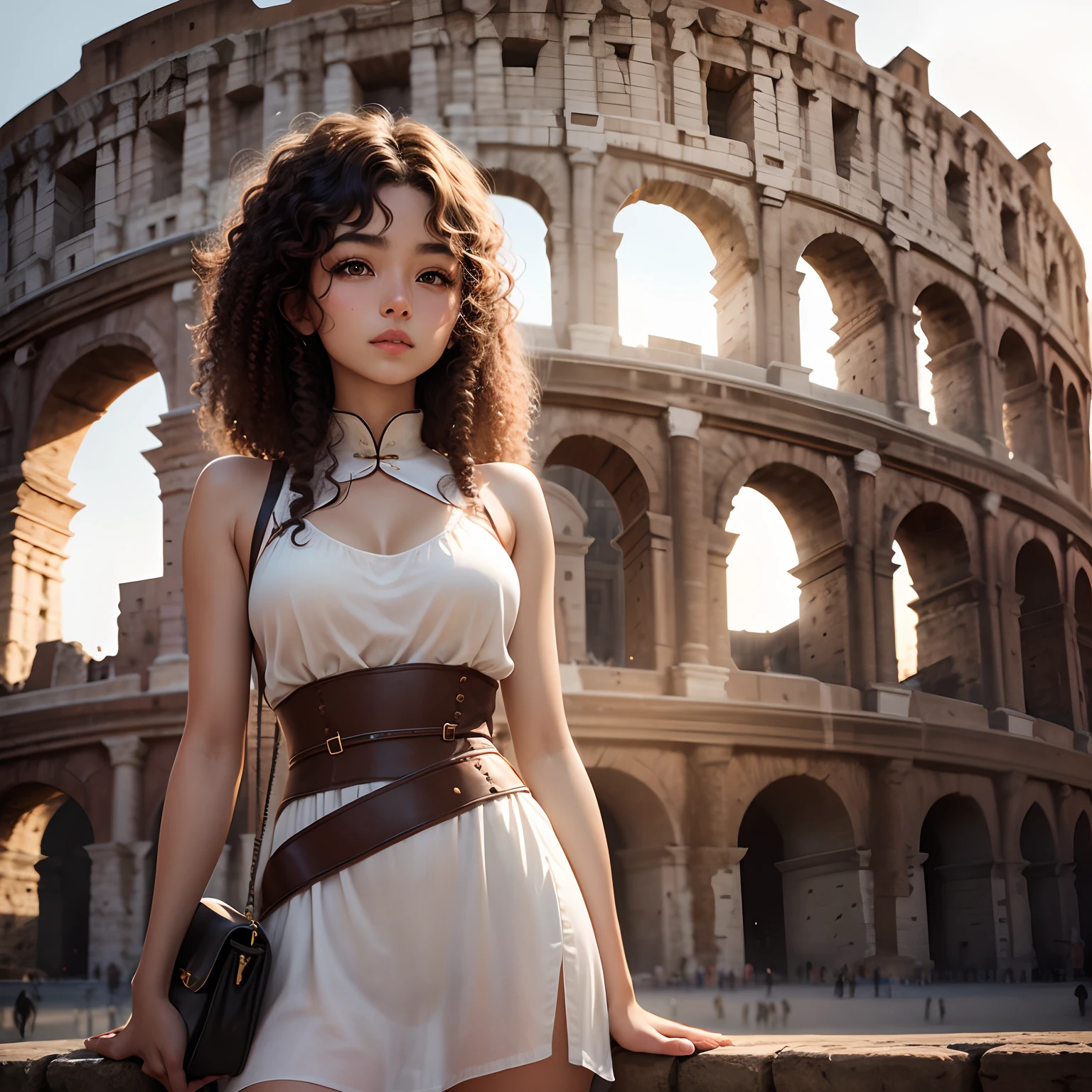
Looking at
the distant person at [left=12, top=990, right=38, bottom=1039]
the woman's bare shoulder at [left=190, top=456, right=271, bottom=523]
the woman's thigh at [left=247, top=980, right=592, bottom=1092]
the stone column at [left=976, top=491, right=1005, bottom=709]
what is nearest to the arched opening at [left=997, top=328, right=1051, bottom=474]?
the stone column at [left=976, top=491, right=1005, bottom=709]

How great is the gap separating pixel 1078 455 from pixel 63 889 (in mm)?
15976

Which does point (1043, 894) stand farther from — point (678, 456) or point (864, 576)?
Result: point (678, 456)

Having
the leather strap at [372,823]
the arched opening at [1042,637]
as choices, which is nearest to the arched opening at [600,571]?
the arched opening at [1042,637]

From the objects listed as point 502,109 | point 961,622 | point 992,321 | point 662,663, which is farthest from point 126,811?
point 992,321

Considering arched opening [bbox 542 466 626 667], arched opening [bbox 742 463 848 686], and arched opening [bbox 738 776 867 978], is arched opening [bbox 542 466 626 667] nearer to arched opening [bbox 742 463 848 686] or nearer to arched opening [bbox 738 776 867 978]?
arched opening [bbox 742 463 848 686]

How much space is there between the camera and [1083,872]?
588 inches

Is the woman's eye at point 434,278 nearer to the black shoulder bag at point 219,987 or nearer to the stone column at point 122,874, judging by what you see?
the black shoulder bag at point 219,987

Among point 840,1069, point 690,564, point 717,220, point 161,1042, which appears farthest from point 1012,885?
point 161,1042

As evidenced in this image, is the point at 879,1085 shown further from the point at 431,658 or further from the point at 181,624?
the point at 181,624

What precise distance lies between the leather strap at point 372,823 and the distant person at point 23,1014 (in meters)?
8.97

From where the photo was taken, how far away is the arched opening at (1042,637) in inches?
582

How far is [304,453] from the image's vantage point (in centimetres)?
168

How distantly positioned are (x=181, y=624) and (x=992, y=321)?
10600mm

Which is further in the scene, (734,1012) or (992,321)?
(992,321)
